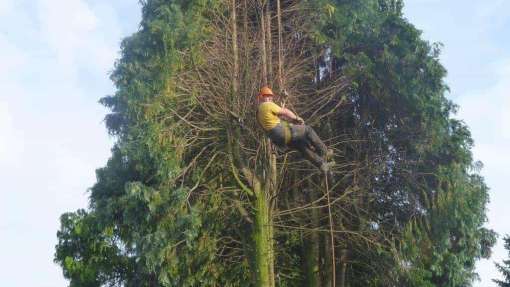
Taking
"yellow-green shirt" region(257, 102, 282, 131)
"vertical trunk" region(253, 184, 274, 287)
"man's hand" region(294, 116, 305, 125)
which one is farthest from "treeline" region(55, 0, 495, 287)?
"yellow-green shirt" region(257, 102, 282, 131)

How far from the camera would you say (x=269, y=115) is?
8078 millimetres

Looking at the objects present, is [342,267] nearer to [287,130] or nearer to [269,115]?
[287,130]

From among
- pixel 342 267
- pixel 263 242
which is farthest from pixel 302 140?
pixel 342 267

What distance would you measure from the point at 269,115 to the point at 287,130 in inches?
11.5

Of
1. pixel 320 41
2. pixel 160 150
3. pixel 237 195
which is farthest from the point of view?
pixel 320 41

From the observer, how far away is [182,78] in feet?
35.2

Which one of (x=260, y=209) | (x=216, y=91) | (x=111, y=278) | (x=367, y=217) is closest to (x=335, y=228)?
(x=367, y=217)

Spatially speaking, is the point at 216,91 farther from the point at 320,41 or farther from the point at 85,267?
the point at 85,267

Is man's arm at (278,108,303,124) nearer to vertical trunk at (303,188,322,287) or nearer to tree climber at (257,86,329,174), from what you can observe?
tree climber at (257,86,329,174)

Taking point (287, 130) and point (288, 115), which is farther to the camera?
point (287, 130)

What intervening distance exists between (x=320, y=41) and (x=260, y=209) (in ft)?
10.7

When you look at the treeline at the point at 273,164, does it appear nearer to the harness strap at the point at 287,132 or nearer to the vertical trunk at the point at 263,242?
the vertical trunk at the point at 263,242

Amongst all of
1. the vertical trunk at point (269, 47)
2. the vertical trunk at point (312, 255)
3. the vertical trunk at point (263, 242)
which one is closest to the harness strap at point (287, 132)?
the vertical trunk at point (263, 242)

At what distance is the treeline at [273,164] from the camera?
33.2ft
